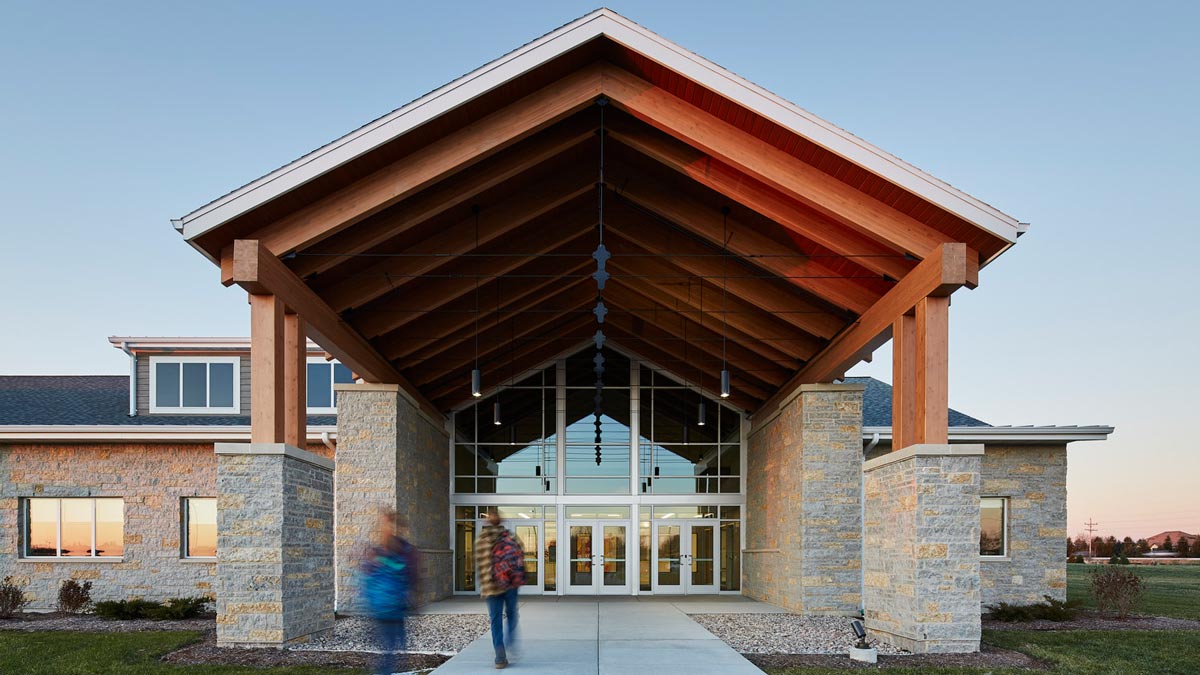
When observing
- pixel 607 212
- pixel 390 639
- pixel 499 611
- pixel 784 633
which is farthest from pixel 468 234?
pixel 784 633

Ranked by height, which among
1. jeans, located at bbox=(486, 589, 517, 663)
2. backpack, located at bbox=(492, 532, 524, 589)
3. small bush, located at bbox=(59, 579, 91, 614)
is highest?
backpack, located at bbox=(492, 532, 524, 589)

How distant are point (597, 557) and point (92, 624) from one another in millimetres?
10819

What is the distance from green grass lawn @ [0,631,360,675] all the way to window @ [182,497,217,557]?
4702mm

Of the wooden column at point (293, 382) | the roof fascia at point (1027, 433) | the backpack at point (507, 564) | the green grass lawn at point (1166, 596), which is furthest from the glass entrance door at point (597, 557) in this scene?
the backpack at point (507, 564)

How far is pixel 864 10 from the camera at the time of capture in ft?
56.0

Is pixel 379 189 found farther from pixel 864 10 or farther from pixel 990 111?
pixel 990 111

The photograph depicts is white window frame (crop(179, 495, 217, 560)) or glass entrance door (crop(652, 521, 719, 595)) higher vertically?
white window frame (crop(179, 495, 217, 560))

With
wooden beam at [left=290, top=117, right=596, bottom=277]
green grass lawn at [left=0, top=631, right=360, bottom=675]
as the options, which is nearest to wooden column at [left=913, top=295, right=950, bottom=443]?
wooden beam at [left=290, top=117, right=596, bottom=277]

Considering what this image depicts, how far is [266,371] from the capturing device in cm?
1064

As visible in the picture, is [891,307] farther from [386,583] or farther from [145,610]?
[145,610]

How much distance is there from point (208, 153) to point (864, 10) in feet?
46.8

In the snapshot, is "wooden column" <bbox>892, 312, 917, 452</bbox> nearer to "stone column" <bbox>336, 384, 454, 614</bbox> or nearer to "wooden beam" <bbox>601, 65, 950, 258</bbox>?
"wooden beam" <bbox>601, 65, 950, 258</bbox>

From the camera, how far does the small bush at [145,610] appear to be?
578 inches

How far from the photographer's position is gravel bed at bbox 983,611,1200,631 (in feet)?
45.9
